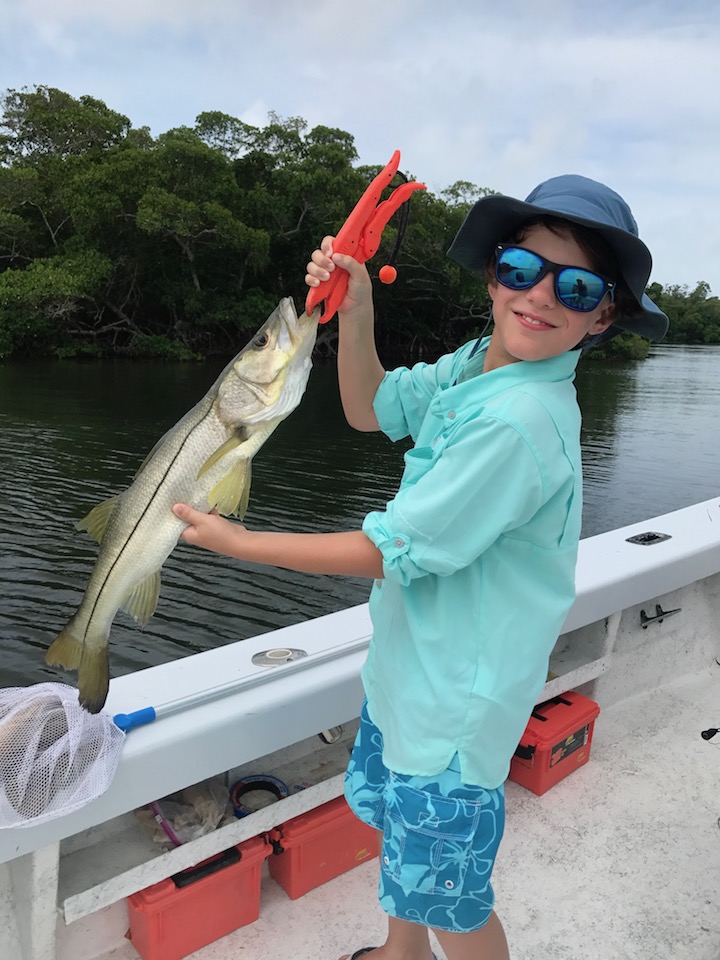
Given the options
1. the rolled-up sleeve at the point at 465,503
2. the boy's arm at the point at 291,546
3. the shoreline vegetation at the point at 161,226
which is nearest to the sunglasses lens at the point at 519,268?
the rolled-up sleeve at the point at 465,503

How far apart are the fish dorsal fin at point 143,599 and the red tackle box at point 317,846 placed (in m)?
1.00

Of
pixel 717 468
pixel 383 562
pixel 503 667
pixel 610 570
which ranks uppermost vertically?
pixel 383 562

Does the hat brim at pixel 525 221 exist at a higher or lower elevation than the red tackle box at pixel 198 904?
higher

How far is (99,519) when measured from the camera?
4.97 ft

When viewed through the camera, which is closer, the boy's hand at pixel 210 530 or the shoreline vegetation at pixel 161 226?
the boy's hand at pixel 210 530

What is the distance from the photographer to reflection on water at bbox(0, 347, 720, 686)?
7879mm

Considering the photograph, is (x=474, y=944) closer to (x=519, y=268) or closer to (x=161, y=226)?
(x=519, y=268)

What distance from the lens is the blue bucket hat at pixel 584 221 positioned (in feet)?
4.20

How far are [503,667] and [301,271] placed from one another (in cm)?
3524

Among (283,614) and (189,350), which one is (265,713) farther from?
(189,350)

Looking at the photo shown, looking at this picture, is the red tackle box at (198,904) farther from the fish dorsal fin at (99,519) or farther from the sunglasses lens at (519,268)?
the sunglasses lens at (519,268)

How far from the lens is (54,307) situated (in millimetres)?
27703

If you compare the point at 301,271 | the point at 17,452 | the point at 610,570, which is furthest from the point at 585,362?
the point at 610,570

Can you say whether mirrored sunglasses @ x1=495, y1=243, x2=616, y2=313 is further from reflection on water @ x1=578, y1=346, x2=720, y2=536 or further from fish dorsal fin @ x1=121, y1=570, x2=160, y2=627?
reflection on water @ x1=578, y1=346, x2=720, y2=536
